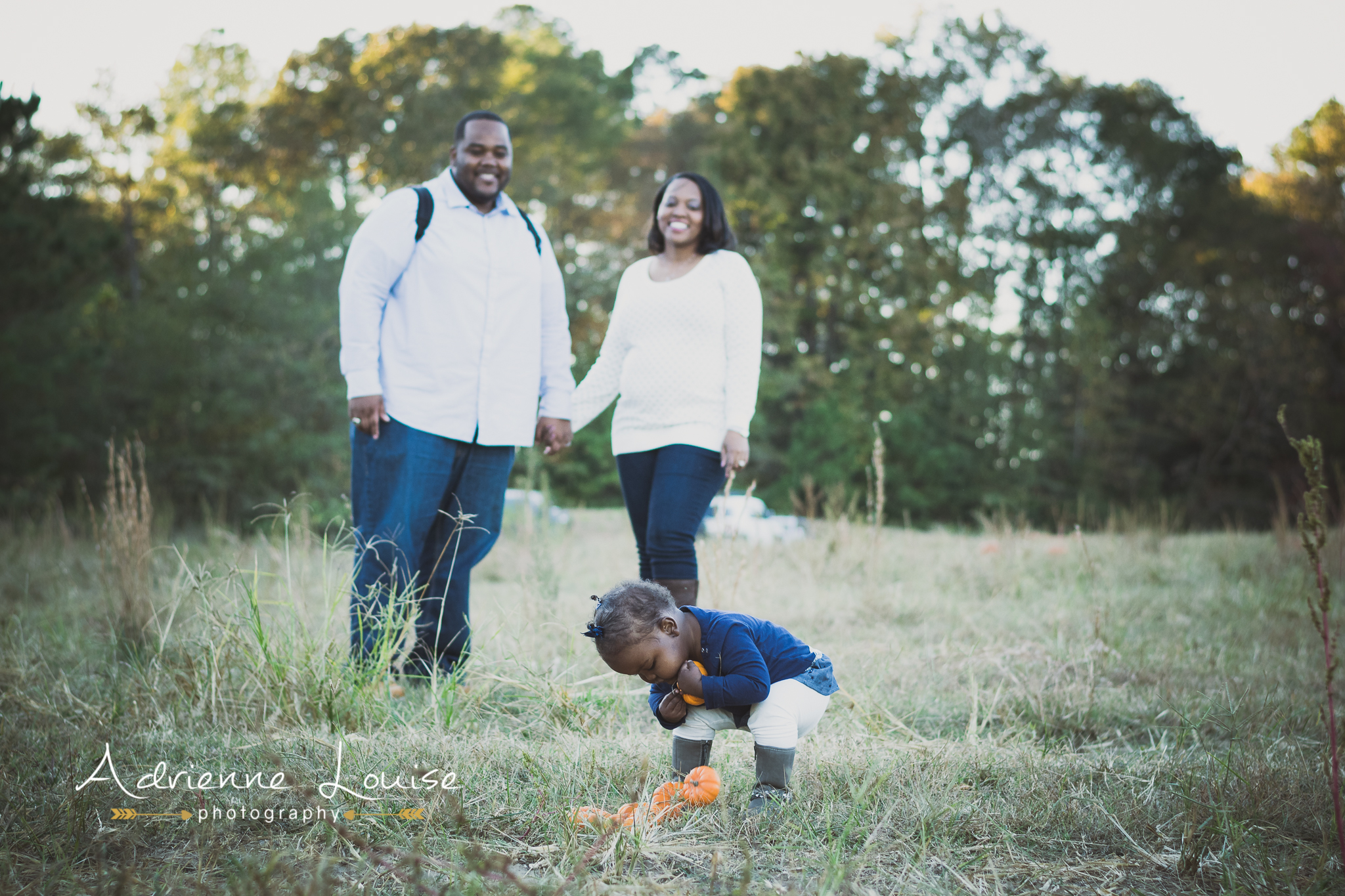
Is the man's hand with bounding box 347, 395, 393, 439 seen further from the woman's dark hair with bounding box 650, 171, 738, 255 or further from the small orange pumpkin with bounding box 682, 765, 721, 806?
the small orange pumpkin with bounding box 682, 765, 721, 806

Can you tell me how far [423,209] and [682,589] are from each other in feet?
5.13

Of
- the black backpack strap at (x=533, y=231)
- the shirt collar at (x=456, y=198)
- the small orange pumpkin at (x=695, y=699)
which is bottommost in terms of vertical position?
the small orange pumpkin at (x=695, y=699)

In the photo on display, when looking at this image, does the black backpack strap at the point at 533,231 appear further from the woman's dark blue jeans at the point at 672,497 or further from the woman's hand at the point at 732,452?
the woman's hand at the point at 732,452

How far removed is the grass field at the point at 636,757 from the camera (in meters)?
1.75

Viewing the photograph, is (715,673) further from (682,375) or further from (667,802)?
(682,375)

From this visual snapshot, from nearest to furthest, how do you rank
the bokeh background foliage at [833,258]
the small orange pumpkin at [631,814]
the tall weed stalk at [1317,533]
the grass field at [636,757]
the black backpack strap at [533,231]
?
the tall weed stalk at [1317,533] < the grass field at [636,757] < the small orange pumpkin at [631,814] < the black backpack strap at [533,231] < the bokeh background foliage at [833,258]

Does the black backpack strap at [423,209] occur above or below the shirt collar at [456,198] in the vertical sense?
below

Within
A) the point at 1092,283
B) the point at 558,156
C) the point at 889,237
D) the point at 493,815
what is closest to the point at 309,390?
the point at 558,156

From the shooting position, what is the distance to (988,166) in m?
19.2

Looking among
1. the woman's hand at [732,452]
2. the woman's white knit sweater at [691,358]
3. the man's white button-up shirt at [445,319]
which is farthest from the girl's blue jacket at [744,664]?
the man's white button-up shirt at [445,319]

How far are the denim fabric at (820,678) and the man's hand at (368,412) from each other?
1.63 m

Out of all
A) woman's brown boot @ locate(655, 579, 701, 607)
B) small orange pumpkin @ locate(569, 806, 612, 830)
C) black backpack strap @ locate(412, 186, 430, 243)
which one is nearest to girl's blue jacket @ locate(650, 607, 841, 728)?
small orange pumpkin @ locate(569, 806, 612, 830)

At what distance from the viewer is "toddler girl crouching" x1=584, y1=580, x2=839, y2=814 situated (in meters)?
1.93

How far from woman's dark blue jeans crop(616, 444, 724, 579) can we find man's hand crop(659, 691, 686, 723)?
2.78 feet
